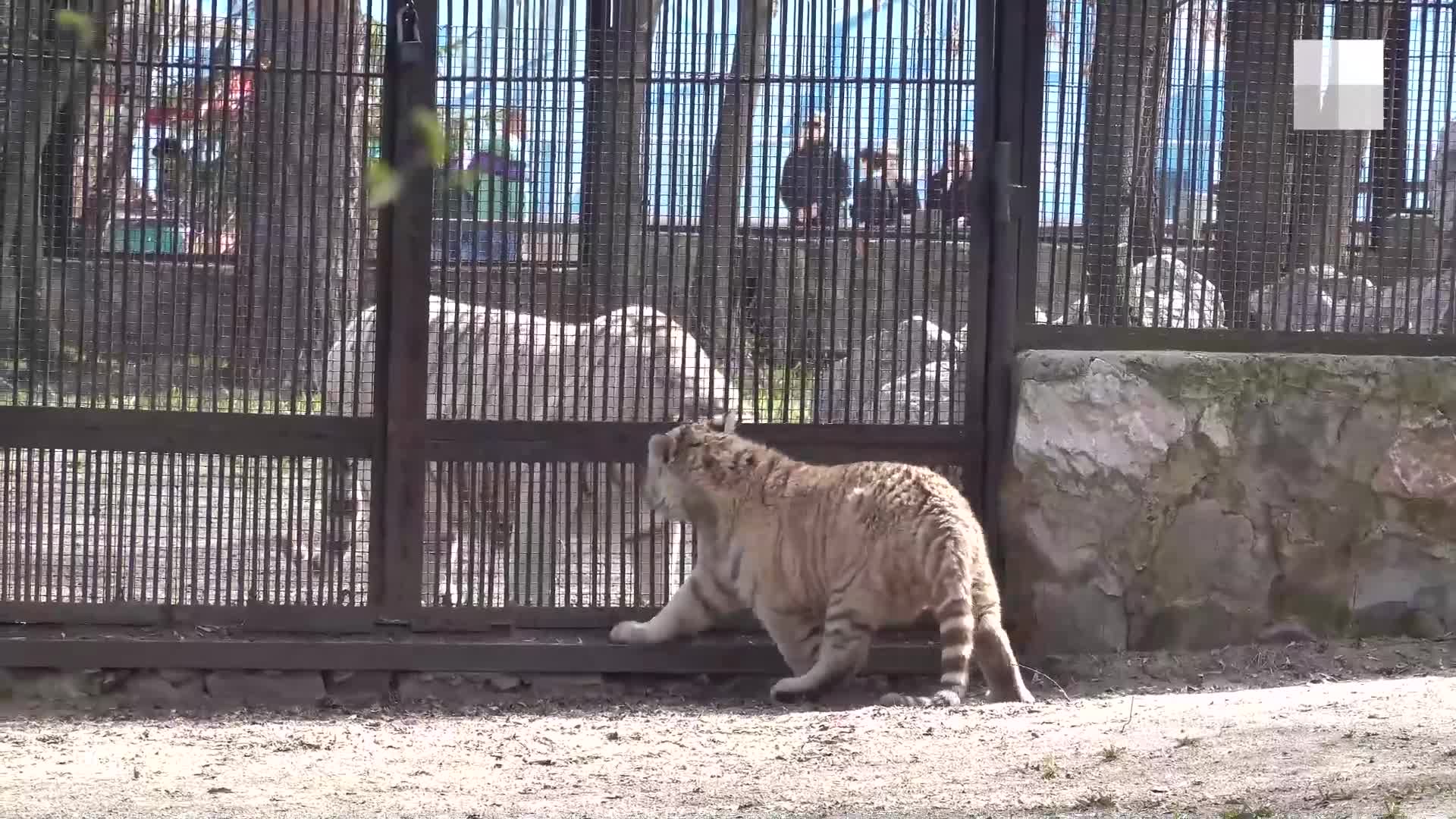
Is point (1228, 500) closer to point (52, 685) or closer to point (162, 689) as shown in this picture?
point (162, 689)

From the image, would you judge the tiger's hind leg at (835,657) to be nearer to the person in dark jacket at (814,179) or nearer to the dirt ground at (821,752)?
the dirt ground at (821,752)

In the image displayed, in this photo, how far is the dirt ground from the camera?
4094 mm

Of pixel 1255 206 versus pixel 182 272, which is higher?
pixel 1255 206

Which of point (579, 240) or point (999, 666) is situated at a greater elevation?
point (579, 240)

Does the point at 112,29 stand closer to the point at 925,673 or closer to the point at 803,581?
the point at 803,581

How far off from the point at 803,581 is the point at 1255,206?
97.6 inches

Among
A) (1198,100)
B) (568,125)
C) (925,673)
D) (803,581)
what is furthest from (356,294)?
(1198,100)

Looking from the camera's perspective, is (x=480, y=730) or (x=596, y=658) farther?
(x=596, y=658)

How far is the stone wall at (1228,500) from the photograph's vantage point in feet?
20.2

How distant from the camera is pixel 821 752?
4809mm

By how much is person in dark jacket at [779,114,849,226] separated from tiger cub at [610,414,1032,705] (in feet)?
3.07

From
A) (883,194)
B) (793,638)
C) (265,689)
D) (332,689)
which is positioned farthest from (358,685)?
(883,194)

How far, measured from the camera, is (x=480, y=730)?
17.9ft

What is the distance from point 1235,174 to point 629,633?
10.4ft
